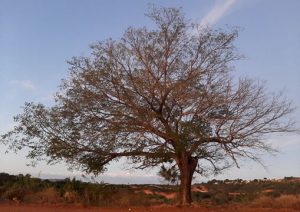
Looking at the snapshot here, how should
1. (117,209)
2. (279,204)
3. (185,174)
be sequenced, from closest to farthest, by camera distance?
(117,209) → (279,204) → (185,174)

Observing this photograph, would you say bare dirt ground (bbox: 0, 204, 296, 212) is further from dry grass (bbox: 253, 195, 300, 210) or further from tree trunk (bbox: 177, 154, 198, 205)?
dry grass (bbox: 253, 195, 300, 210)

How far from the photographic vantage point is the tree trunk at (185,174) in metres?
23.8

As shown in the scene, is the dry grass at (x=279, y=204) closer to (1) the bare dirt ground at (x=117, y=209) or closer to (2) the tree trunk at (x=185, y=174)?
(1) the bare dirt ground at (x=117, y=209)

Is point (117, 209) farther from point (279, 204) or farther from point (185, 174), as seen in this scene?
point (279, 204)

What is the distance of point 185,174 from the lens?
23984 mm

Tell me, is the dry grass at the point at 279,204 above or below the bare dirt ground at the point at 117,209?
above

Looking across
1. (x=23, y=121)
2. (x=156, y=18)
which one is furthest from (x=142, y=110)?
(x=23, y=121)

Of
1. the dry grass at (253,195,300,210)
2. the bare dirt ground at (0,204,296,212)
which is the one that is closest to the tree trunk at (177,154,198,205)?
the bare dirt ground at (0,204,296,212)

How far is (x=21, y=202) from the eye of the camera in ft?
81.4

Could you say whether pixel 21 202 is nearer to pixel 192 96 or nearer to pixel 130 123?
pixel 130 123

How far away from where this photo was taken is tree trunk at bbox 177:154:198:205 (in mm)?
23828

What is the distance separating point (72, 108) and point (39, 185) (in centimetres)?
722

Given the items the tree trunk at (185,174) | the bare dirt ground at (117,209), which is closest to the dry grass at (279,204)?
the bare dirt ground at (117,209)

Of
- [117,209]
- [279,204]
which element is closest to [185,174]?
[117,209]
